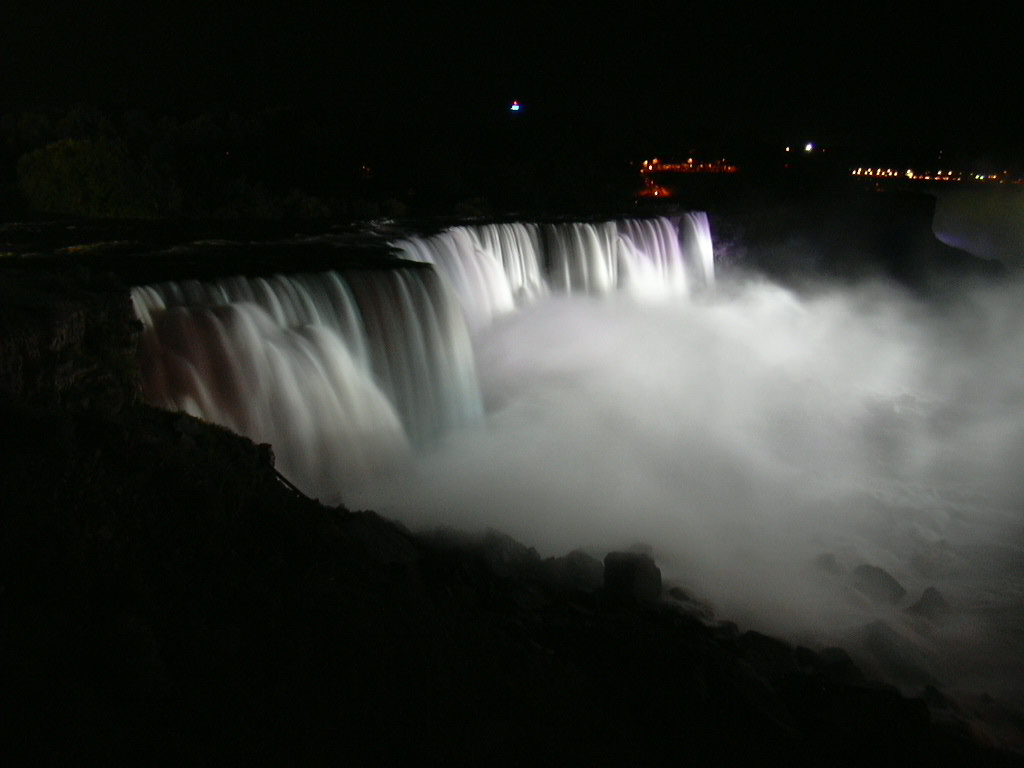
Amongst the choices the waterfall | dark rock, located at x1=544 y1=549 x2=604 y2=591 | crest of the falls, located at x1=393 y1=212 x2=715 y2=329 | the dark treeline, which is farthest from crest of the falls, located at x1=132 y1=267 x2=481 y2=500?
the dark treeline

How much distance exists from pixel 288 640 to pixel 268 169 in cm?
2824

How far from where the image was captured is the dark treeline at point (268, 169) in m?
26.1

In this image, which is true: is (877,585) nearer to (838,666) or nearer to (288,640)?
(838,666)

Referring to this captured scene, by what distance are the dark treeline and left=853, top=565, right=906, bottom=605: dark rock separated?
19.4 meters

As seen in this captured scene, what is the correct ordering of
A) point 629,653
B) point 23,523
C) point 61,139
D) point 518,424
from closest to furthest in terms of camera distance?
point 23,523 → point 629,653 → point 518,424 → point 61,139

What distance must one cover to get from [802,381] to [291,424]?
13.6 meters

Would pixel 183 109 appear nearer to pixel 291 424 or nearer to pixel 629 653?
pixel 291 424

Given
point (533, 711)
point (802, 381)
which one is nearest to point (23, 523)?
point (533, 711)

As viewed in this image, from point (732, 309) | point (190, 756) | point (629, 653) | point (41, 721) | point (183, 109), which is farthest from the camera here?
point (183, 109)

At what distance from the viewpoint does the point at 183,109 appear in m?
32.2

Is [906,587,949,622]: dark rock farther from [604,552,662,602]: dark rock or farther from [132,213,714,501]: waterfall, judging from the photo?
[132,213,714,501]: waterfall

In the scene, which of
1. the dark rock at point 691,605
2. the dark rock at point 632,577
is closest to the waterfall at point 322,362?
the dark rock at point 632,577

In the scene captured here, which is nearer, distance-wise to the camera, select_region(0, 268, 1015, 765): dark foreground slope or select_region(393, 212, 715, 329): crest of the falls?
select_region(0, 268, 1015, 765): dark foreground slope

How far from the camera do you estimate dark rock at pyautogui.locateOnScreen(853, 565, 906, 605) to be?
844cm
